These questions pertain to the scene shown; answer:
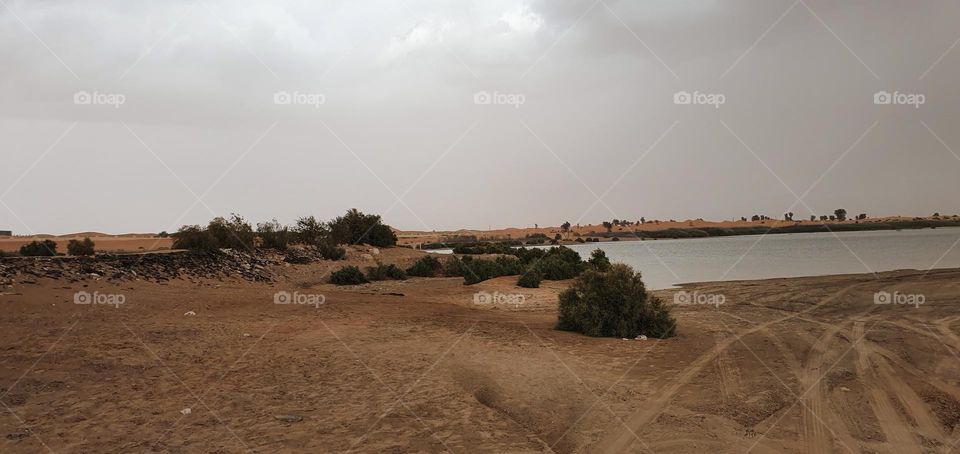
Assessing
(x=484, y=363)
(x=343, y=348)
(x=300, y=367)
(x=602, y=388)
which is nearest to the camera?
(x=602, y=388)

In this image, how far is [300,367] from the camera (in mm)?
8094

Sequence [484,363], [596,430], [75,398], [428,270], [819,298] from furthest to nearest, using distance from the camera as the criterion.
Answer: [428,270] → [819,298] → [484,363] → [75,398] → [596,430]

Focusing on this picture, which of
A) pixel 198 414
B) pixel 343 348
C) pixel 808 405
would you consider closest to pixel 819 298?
pixel 808 405

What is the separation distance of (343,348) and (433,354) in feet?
5.21

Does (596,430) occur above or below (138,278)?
below

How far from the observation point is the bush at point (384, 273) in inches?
1031

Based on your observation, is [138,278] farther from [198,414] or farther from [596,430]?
[596,430]

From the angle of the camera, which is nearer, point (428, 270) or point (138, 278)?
point (138, 278)

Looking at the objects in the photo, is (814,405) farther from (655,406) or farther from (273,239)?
(273,239)

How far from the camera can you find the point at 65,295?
1238cm

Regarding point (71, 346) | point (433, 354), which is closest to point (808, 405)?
point (433, 354)

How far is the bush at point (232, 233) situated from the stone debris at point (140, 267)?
6.67 feet

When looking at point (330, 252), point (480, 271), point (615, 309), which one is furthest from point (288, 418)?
point (330, 252)

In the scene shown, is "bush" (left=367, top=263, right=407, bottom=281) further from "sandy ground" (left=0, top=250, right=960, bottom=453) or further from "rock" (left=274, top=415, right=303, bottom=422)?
"rock" (left=274, top=415, right=303, bottom=422)
